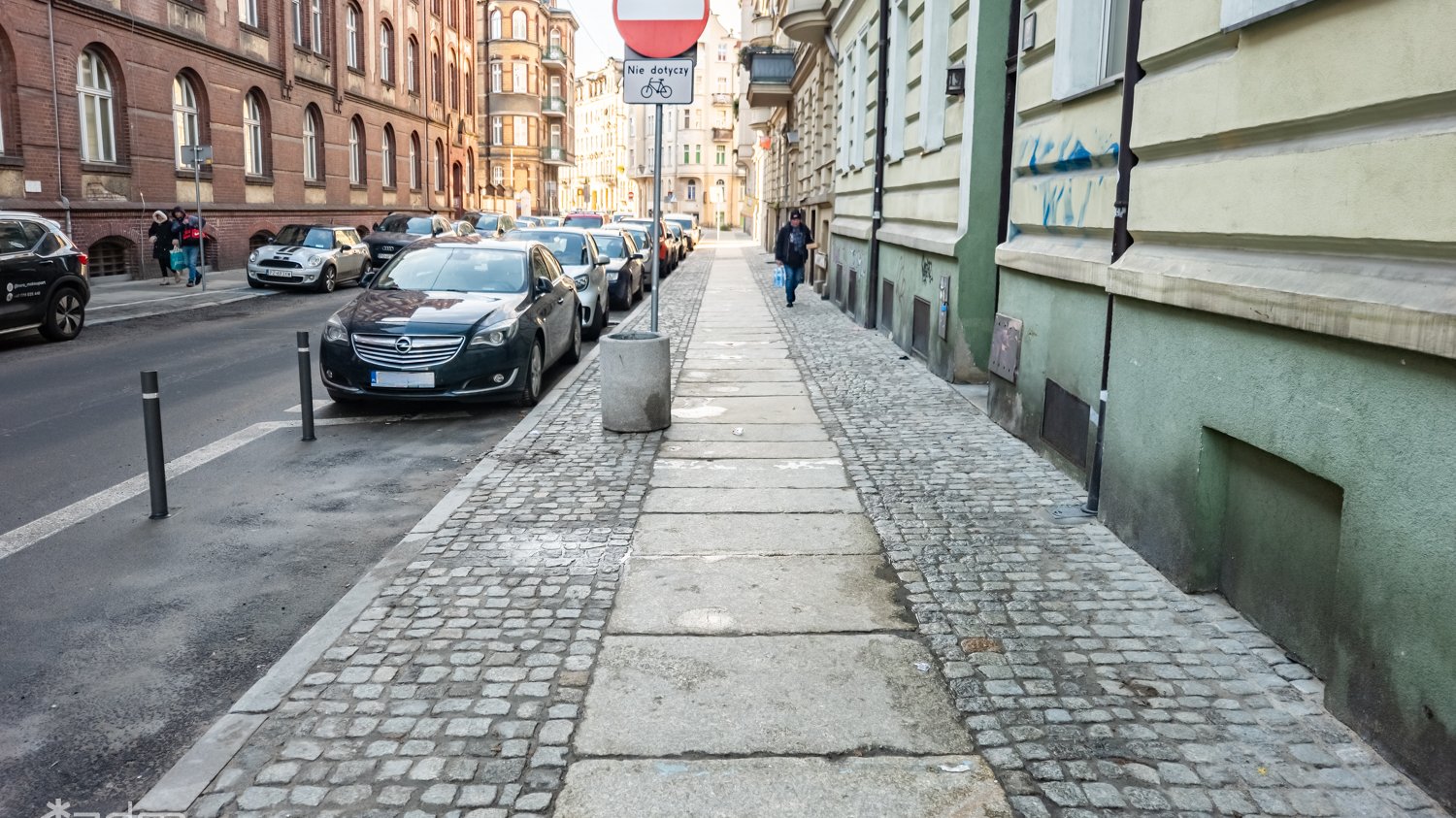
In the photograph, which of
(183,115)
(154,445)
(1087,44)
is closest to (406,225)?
(183,115)

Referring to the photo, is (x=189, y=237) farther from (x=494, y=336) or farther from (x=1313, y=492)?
(x=1313, y=492)

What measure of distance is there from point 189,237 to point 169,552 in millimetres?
20644

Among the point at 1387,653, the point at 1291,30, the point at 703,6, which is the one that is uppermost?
the point at 703,6

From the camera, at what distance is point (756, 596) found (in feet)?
16.9

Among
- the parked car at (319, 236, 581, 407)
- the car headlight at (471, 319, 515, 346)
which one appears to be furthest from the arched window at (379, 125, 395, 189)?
the car headlight at (471, 319, 515, 346)

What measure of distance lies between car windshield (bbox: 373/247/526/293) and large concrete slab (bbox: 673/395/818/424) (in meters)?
2.24

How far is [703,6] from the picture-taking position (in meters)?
8.38

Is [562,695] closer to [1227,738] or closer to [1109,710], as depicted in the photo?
[1109,710]

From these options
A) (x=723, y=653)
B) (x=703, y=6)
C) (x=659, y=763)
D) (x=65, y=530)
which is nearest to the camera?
(x=659, y=763)

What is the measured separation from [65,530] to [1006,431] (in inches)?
251

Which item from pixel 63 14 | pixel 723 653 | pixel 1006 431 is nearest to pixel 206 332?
pixel 63 14

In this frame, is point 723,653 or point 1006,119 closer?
point 723,653

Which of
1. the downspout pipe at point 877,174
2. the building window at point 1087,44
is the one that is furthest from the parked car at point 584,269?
the building window at point 1087,44

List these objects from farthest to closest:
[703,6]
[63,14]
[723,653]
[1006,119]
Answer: [63,14]
[1006,119]
[703,6]
[723,653]
